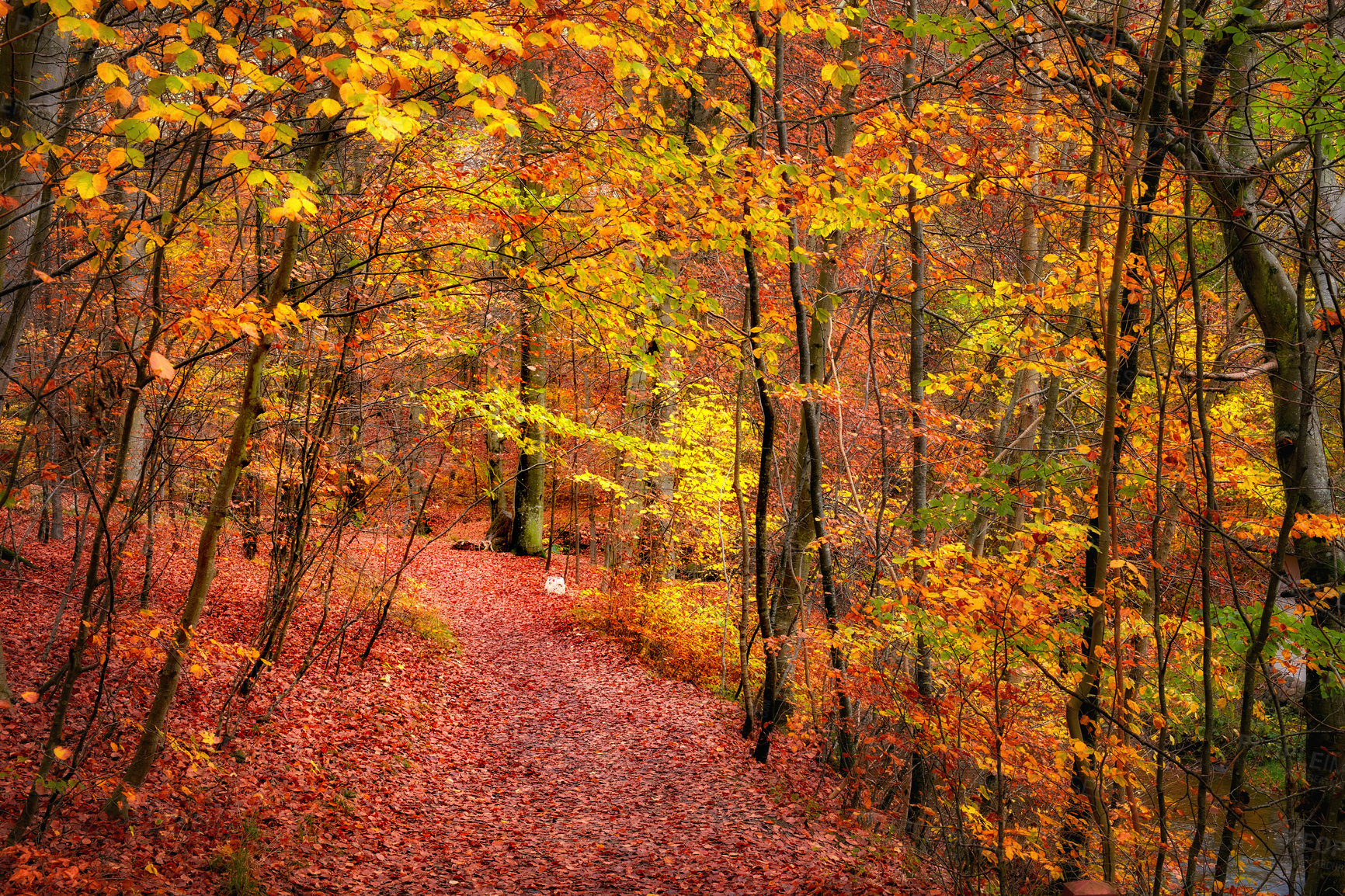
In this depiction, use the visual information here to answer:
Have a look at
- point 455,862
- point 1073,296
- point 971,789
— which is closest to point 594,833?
point 455,862

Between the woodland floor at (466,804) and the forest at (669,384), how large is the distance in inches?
1.9

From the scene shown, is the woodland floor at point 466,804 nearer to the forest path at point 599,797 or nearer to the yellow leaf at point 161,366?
the forest path at point 599,797

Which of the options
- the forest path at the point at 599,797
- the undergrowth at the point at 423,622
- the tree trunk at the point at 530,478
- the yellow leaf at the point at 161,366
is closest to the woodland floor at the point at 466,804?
the forest path at the point at 599,797

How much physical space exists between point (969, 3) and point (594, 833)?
6.71 meters

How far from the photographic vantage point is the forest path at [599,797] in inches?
221

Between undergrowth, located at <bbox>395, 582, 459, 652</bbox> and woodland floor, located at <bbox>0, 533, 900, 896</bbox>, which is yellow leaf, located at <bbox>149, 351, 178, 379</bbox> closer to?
woodland floor, located at <bbox>0, 533, 900, 896</bbox>

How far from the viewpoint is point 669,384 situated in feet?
33.4

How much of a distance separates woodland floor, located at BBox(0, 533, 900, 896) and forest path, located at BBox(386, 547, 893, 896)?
0.08ft

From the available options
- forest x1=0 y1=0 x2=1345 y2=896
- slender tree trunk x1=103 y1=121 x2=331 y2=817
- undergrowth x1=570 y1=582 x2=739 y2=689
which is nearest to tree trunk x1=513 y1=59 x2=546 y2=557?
undergrowth x1=570 y1=582 x2=739 y2=689

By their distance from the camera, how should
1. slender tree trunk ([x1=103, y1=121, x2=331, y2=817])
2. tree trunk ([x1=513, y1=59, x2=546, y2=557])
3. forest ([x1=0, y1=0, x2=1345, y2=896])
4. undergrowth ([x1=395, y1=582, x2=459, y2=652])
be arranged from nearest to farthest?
forest ([x1=0, y1=0, x2=1345, y2=896])
slender tree trunk ([x1=103, y1=121, x2=331, y2=817])
undergrowth ([x1=395, y1=582, x2=459, y2=652])
tree trunk ([x1=513, y1=59, x2=546, y2=557])

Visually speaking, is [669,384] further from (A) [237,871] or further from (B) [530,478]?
(B) [530,478]

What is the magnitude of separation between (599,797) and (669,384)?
517 centimetres

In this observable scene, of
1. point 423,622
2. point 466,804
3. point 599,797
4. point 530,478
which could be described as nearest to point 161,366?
point 466,804

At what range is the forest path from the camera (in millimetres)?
5609
